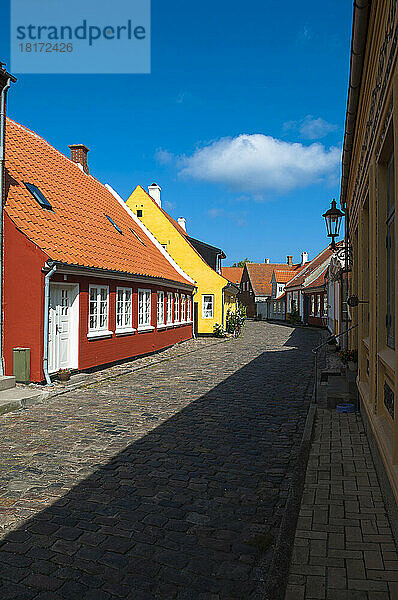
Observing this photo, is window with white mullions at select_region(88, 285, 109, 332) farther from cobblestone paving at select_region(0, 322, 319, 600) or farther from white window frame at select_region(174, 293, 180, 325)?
white window frame at select_region(174, 293, 180, 325)

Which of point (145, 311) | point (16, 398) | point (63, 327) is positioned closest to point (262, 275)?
point (145, 311)

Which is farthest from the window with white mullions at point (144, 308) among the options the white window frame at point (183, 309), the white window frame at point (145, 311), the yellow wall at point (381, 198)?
the yellow wall at point (381, 198)

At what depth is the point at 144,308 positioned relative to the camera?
1736 cm

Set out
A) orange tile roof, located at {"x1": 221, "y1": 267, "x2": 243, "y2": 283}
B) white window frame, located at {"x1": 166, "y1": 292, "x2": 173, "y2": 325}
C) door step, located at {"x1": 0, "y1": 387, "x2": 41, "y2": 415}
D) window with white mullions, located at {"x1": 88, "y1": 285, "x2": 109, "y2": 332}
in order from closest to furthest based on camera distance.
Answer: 1. door step, located at {"x1": 0, "y1": 387, "x2": 41, "y2": 415}
2. window with white mullions, located at {"x1": 88, "y1": 285, "x2": 109, "y2": 332}
3. white window frame, located at {"x1": 166, "y1": 292, "x2": 173, "y2": 325}
4. orange tile roof, located at {"x1": 221, "y1": 267, "x2": 243, "y2": 283}

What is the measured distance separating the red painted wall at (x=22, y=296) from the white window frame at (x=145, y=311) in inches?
241

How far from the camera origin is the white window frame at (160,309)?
1916cm

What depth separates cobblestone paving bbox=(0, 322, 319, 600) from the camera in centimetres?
347

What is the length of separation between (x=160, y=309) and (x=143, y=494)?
14760 millimetres

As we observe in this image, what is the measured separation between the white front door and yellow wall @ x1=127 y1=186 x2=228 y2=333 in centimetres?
1643

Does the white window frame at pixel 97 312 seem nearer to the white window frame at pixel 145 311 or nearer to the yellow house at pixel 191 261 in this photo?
the white window frame at pixel 145 311

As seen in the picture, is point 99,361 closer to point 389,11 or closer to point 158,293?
point 158,293

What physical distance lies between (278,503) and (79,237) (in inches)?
391

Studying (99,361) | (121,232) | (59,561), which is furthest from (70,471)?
(121,232)

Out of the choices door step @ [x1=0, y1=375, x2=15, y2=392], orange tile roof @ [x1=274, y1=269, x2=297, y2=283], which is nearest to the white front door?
door step @ [x1=0, y1=375, x2=15, y2=392]
